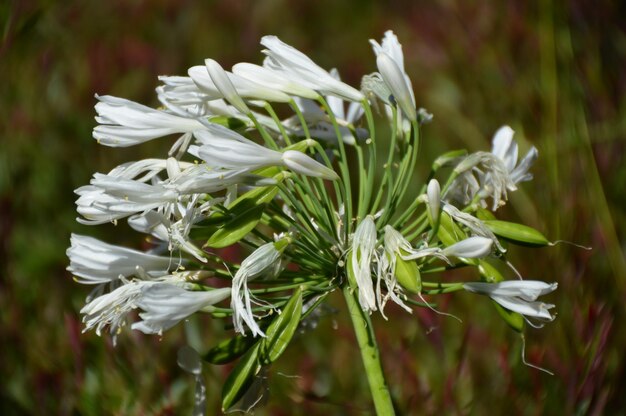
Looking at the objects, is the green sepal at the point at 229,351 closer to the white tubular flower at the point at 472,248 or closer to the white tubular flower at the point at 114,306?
the white tubular flower at the point at 114,306

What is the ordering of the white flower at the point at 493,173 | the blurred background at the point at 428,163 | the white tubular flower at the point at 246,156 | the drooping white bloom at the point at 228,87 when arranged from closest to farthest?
the white tubular flower at the point at 246,156
the drooping white bloom at the point at 228,87
the white flower at the point at 493,173
the blurred background at the point at 428,163

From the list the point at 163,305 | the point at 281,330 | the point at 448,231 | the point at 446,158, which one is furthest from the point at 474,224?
the point at 163,305

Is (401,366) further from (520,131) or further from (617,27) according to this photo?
(617,27)

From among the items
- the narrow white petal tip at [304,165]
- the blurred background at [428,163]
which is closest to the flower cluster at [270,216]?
the narrow white petal tip at [304,165]

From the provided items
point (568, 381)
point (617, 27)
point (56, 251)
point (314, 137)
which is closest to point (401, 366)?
point (568, 381)

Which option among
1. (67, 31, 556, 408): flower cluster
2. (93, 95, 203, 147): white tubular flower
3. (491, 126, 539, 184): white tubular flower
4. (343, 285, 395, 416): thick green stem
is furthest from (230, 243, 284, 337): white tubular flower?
(491, 126, 539, 184): white tubular flower

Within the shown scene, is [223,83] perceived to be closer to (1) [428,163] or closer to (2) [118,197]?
(2) [118,197]
